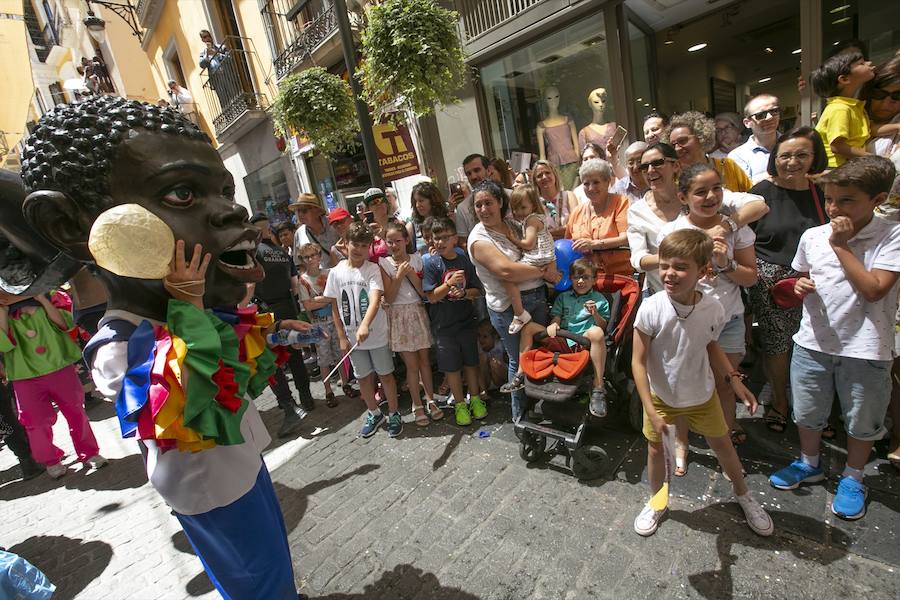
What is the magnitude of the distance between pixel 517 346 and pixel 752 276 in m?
1.59

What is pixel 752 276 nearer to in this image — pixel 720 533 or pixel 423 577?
pixel 720 533

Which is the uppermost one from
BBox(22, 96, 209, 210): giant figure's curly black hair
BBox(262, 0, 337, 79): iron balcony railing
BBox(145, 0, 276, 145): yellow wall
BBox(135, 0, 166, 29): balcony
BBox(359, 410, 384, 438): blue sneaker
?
BBox(135, 0, 166, 29): balcony

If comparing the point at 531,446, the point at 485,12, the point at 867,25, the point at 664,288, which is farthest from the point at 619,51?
the point at 531,446

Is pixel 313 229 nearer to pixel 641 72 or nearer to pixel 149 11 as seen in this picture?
pixel 641 72

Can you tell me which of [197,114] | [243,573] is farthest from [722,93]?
[197,114]

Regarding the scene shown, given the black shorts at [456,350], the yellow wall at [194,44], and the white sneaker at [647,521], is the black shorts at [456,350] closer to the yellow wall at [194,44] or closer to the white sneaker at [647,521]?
the white sneaker at [647,521]

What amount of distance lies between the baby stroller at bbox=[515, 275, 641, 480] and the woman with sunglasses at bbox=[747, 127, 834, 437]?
2.61 feet

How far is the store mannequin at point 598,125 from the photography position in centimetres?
647

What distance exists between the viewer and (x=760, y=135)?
11.7ft

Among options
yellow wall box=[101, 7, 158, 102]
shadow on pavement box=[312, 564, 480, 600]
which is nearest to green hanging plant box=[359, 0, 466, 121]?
shadow on pavement box=[312, 564, 480, 600]

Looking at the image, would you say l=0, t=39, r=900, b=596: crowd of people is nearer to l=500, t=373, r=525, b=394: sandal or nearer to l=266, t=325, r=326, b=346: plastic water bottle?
l=500, t=373, r=525, b=394: sandal

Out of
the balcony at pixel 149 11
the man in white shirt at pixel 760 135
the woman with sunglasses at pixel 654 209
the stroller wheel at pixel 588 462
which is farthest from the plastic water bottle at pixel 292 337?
the balcony at pixel 149 11

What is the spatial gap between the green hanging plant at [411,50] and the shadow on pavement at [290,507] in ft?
11.0

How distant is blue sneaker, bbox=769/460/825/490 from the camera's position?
99.8 inches
